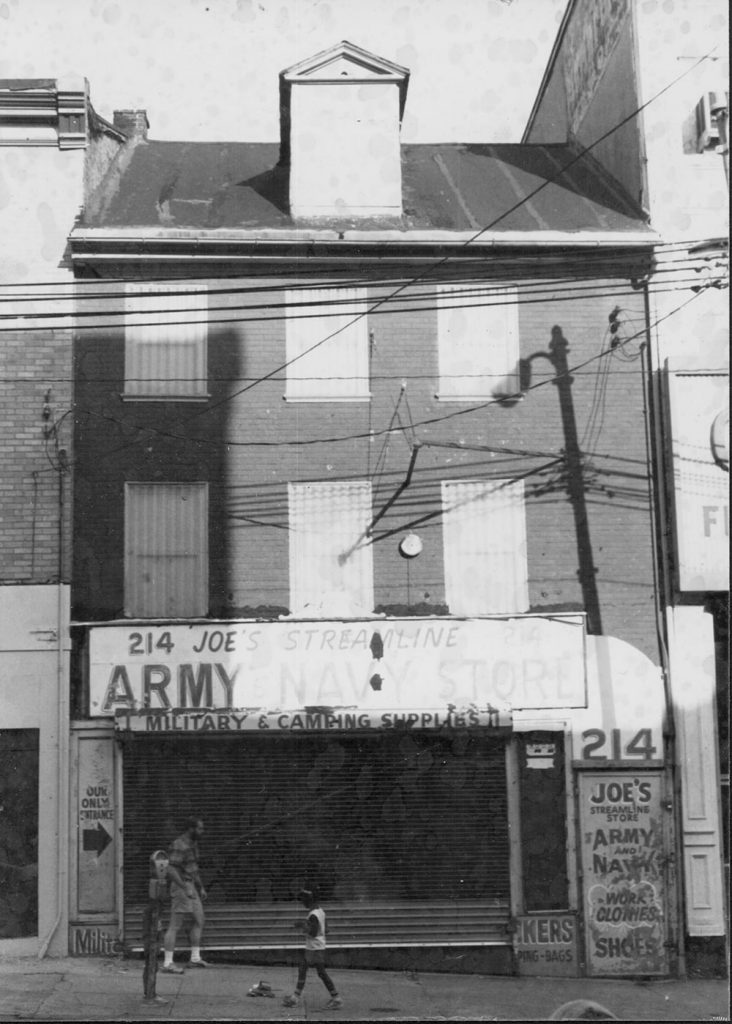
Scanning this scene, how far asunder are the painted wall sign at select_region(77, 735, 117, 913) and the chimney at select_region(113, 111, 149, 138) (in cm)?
808

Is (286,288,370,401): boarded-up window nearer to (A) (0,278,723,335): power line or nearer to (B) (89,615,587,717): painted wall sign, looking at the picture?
(A) (0,278,723,335): power line

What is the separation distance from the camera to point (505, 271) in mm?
14227

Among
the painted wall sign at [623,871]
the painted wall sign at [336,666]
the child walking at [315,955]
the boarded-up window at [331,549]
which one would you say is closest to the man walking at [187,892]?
the painted wall sign at [336,666]

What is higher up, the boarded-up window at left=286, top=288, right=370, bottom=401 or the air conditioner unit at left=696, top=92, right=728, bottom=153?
the air conditioner unit at left=696, top=92, right=728, bottom=153

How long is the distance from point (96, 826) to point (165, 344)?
569cm

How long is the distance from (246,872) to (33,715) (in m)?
3.02

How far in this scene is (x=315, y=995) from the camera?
11477 millimetres

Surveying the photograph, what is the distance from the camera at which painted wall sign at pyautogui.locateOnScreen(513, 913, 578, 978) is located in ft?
42.6

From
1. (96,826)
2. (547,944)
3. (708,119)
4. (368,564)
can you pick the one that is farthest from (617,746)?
(708,119)

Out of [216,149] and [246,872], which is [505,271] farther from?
[246,872]

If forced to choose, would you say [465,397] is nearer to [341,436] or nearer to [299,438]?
[341,436]

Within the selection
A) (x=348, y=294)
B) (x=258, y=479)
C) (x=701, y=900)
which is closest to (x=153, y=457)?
(x=258, y=479)

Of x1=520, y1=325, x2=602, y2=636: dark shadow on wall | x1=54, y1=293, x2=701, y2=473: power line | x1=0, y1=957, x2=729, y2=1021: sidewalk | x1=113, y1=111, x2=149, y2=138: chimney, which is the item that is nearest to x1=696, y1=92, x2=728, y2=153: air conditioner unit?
x1=54, y1=293, x2=701, y2=473: power line

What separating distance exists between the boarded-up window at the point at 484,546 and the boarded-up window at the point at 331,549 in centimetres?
97
